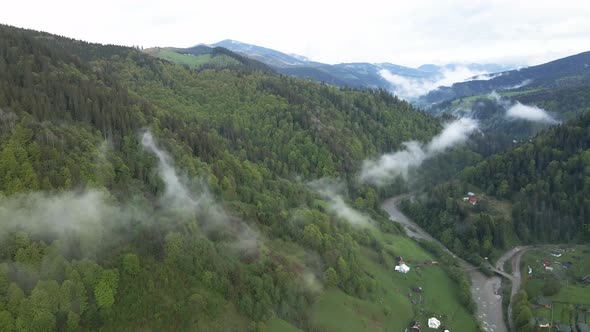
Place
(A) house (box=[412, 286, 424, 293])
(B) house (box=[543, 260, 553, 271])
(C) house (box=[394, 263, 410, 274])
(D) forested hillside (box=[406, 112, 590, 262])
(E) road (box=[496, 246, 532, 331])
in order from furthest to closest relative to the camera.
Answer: (D) forested hillside (box=[406, 112, 590, 262]) < (C) house (box=[394, 263, 410, 274]) < (B) house (box=[543, 260, 553, 271]) < (E) road (box=[496, 246, 532, 331]) < (A) house (box=[412, 286, 424, 293])

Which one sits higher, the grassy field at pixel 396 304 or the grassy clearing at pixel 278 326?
the grassy clearing at pixel 278 326

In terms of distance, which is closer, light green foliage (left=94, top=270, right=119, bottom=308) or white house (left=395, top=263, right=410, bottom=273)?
light green foliage (left=94, top=270, right=119, bottom=308)

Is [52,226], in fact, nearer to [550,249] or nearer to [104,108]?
[104,108]

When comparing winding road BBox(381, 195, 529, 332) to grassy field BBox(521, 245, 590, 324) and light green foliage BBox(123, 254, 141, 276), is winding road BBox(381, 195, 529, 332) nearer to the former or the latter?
grassy field BBox(521, 245, 590, 324)

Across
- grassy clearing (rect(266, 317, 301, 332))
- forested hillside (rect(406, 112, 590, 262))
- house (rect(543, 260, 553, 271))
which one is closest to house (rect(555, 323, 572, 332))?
house (rect(543, 260, 553, 271))

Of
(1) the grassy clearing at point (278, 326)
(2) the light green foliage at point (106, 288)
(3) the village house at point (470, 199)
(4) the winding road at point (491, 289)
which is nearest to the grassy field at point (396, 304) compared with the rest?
(4) the winding road at point (491, 289)

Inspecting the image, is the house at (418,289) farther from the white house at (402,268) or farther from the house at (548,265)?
the house at (548,265)
